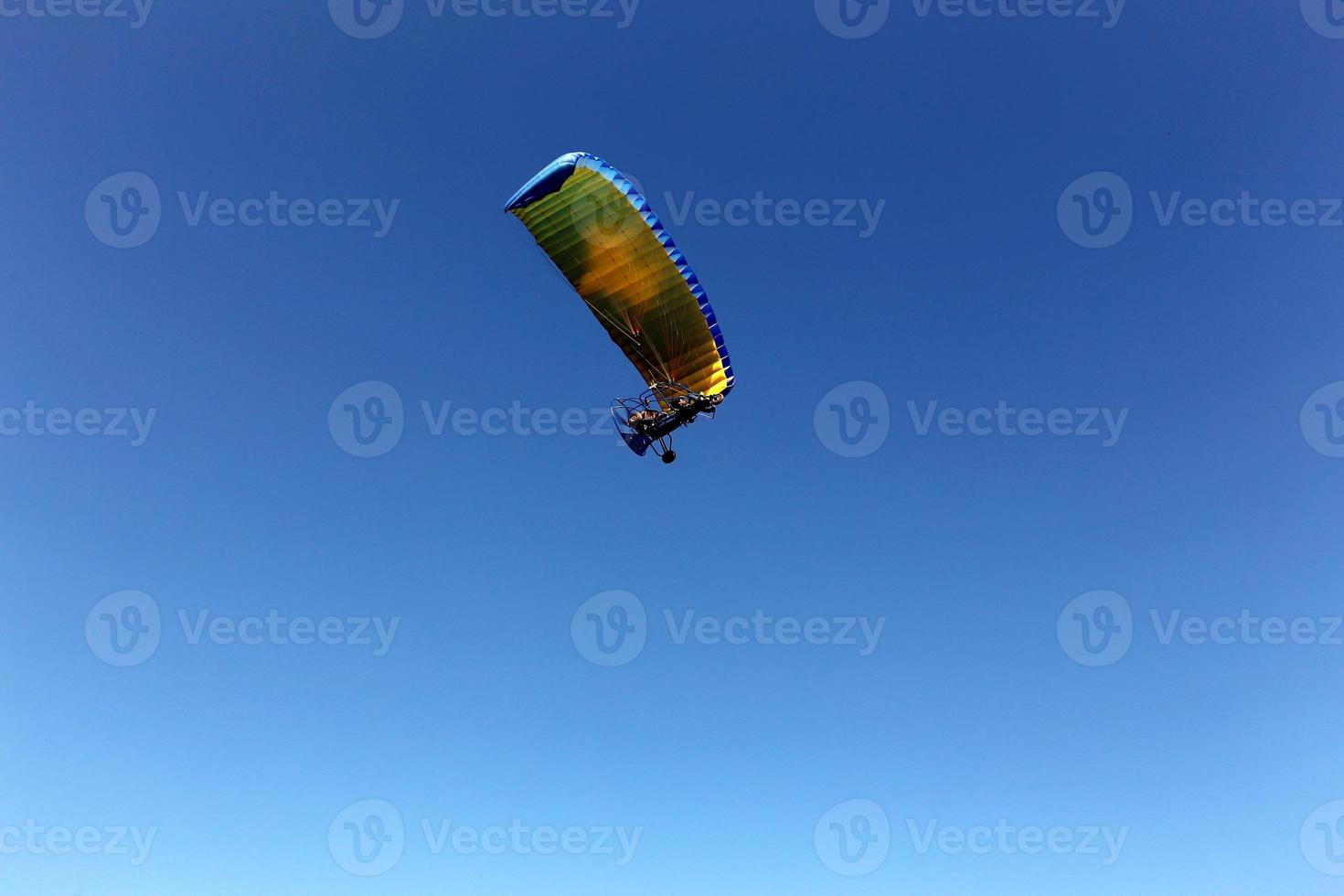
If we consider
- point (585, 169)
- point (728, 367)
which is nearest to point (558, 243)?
point (585, 169)

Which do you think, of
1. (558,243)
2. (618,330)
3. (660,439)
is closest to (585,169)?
(558,243)

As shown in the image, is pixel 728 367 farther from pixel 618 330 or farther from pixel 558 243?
pixel 558 243

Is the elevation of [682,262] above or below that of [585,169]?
below

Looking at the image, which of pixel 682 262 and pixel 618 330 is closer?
pixel 682 262

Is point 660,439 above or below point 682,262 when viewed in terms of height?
below

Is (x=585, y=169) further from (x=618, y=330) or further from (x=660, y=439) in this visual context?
(x=660, y=439)

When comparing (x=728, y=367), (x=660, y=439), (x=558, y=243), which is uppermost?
(x=558, y=243)
